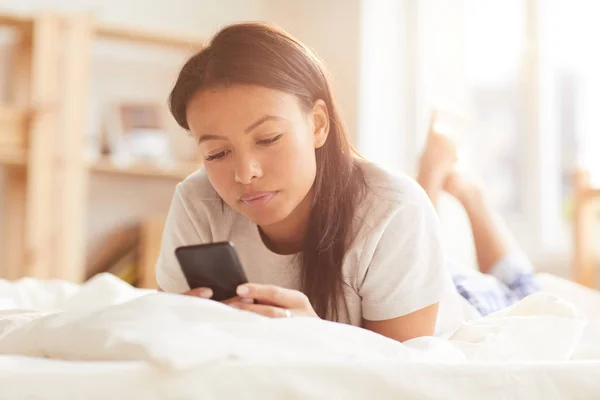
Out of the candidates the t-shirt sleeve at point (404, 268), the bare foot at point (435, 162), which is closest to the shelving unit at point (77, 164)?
the bare foot at point (435, 162)

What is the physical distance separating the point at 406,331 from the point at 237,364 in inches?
16.9

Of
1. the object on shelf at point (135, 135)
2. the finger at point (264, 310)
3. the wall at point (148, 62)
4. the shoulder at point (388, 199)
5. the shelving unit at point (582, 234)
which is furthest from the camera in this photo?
the wall at point (148, 62)

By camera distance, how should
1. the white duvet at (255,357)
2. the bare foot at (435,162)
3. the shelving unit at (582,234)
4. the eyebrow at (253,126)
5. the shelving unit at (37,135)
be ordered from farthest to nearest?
1. the shelving unit at (37,135)
2. the shelving unit at (582,234)
3. the bare foot at (435,162)
4. the eyebrow at (253,126)
5. the white duvet at (255,357)

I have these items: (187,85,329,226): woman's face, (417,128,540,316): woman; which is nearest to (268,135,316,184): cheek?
(187,85,329,226): woman's face

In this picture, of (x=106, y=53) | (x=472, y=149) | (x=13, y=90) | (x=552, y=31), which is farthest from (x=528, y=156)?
(x=13, y=90)

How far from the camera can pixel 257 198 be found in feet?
2.89

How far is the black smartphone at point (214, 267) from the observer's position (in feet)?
2.35

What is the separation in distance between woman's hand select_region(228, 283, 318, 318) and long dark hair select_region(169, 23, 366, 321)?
20 cm

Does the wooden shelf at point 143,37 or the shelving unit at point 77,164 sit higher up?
the wooden shelf at point 143,37

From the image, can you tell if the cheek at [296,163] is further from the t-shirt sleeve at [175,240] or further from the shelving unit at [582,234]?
the shelving unit at [582,234]

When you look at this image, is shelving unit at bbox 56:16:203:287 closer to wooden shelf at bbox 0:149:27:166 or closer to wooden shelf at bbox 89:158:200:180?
wooden shelf at bbox 89:158:200:180

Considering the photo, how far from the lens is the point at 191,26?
119 inches

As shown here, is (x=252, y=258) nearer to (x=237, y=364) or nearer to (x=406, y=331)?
(x=406, y=331)

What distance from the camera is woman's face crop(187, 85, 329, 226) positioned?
2.73ft
